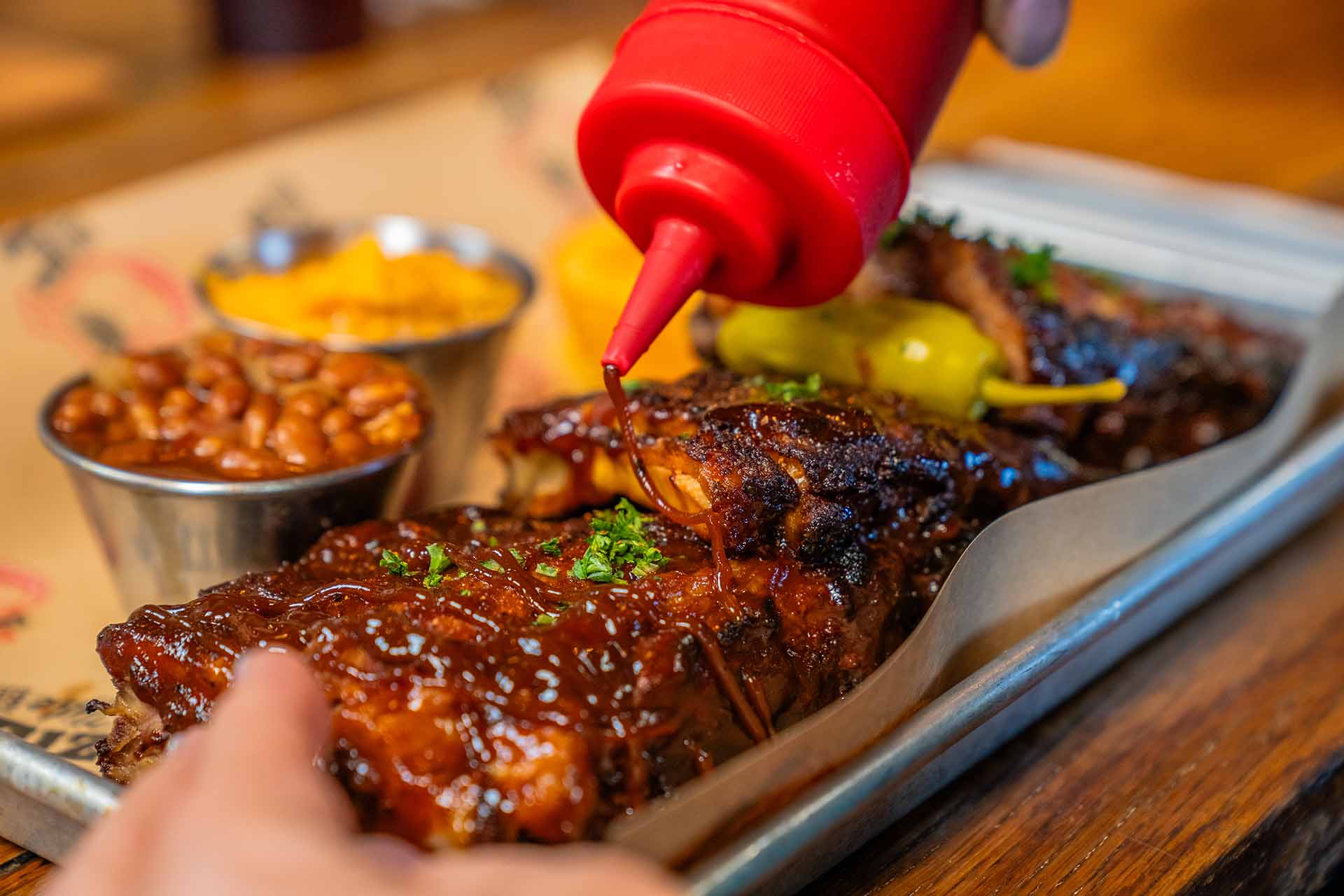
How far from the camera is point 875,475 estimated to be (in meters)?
2.16

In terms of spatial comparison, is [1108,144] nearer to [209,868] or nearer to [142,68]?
[142,68]

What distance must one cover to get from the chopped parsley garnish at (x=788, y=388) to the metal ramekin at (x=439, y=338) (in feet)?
2.42

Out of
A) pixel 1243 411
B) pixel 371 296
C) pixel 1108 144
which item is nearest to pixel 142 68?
pixel 371 296

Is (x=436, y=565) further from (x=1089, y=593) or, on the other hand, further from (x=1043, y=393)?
(x=1043, y=393)

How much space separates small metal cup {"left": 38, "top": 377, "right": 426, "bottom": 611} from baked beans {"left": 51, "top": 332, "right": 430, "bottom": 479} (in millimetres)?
30

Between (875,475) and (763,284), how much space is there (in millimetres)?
360

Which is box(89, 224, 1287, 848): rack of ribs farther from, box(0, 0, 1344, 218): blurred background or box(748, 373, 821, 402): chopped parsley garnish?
box(0, 0, 1344, 218): blurred background

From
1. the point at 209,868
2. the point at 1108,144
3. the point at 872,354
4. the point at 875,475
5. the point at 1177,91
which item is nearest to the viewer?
the point at 209,868

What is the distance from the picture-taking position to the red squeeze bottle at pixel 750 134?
2.01 meters

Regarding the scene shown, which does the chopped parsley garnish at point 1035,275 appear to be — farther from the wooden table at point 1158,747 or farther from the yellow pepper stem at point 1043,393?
the wooden table at point 1158,747

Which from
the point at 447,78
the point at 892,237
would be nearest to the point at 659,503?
the point at 892,237

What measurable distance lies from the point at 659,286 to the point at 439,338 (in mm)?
1221

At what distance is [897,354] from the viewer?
264 cm

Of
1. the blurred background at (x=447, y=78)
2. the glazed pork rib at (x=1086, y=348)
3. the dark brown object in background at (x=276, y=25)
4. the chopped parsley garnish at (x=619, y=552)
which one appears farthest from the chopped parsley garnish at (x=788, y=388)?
the dark brown object in background at (x=276, y=25)
